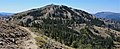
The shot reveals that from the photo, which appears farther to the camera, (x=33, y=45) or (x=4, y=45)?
(x=33, y=45)

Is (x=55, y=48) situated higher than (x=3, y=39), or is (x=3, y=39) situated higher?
(x=3, y=39)

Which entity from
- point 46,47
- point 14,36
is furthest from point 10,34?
point 46,47

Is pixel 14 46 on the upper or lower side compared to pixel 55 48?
upper

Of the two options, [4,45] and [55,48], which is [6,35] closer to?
[4,45]

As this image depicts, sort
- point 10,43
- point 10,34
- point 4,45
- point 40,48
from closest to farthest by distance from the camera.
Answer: point 4,45 → point 10,43 → point 40,48 → point 10,34

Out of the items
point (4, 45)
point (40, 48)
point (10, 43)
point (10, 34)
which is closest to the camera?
point (4, 45)

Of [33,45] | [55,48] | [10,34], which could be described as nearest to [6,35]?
[10,34]

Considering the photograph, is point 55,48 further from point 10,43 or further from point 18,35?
point 10,43

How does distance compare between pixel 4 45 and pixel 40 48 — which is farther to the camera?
pixel 40 48

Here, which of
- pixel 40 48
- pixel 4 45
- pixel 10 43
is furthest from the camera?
pixel 40 48
